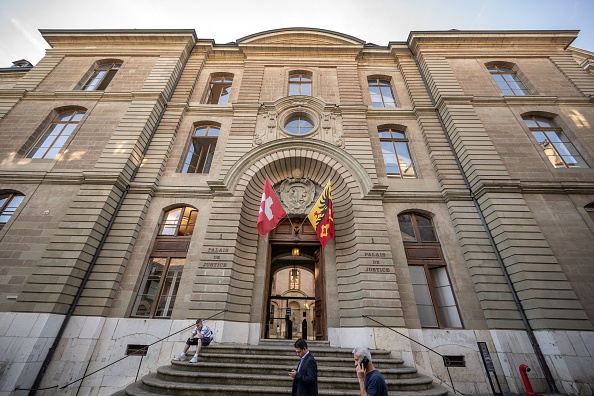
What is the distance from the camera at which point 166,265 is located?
10.3 metres

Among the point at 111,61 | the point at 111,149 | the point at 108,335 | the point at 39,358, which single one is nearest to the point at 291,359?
the point at 108,335

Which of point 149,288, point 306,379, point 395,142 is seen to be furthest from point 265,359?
point 395,142

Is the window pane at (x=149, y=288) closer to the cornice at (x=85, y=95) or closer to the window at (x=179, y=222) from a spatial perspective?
the window at (x=179, y=222)

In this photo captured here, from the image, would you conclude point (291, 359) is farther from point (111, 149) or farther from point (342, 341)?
point (111, 149)

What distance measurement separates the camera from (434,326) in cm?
922

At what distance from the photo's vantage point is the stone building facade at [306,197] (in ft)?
27.3

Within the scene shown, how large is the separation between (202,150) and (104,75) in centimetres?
862

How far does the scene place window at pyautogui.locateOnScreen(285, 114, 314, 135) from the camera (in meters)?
13.8

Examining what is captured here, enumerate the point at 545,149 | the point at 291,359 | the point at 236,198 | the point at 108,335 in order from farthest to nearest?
the point at 545,149 → the point at 236,198 → the point at 108,335 → the point at 291,359

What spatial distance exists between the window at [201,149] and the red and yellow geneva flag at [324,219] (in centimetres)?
620

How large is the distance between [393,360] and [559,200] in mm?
9289

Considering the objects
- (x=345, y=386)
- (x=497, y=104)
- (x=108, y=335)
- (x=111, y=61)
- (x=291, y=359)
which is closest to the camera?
(x=345, y=386)

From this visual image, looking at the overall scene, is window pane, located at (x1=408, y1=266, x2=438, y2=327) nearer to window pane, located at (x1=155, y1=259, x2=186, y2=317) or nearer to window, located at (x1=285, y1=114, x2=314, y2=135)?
window, located at (x1=285, y1=114, x2=314, y2=135)

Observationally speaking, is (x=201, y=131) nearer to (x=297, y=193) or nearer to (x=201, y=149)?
(x=201, y=149)
